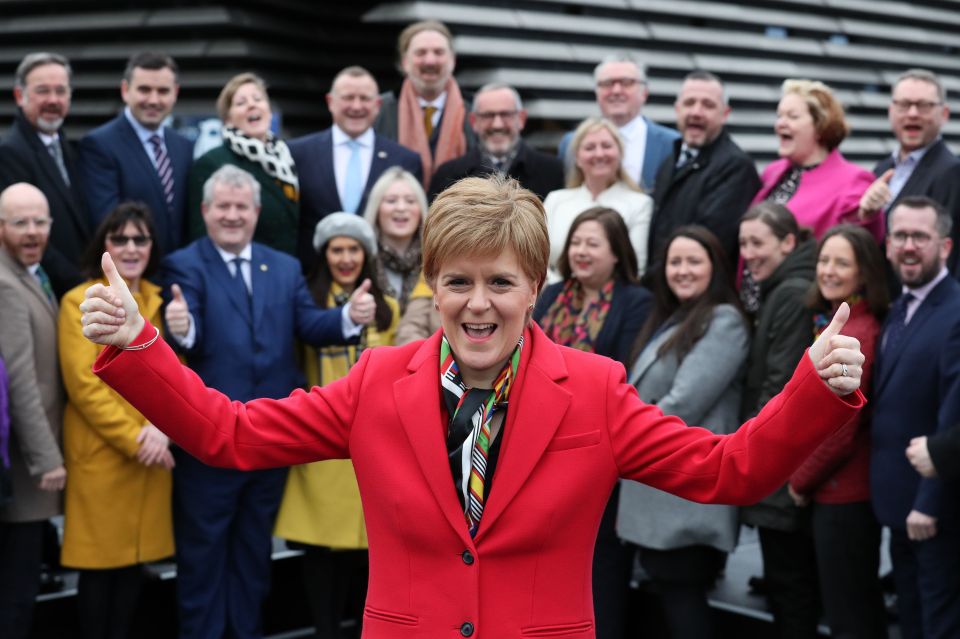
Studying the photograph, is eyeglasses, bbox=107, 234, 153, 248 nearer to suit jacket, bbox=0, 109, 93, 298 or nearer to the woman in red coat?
suit jacket, bbox=0, 109, 93, 298

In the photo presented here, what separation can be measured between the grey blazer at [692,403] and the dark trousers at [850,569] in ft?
1.19

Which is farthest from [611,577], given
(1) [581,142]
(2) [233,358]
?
(1) [581,142]

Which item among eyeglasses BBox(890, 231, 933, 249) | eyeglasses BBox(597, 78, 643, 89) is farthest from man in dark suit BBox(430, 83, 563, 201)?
eyeglasses BBox(890, 231, 933, 249)

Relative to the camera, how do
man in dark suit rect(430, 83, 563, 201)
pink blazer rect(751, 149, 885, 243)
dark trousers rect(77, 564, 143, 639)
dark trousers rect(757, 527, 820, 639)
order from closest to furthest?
dark trousers rect(757, 527, 820, 639), dark trousers rect(77, 564, 143, 639), pink blazer rect(751, 149, 885, 243), man in dark suit rect(430, 83, 563, 201)

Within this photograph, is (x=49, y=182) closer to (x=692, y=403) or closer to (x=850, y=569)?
(x=692, y=403)

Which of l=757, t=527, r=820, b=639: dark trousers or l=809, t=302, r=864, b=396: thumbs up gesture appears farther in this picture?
l=757, t=527, r=820, b=639: dark trousers

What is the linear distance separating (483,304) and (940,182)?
11.5 ft

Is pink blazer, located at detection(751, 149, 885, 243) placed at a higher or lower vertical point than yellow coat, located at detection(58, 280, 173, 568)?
higher

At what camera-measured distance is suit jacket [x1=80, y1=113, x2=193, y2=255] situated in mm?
5438

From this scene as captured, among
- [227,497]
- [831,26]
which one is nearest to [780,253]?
[227,497]

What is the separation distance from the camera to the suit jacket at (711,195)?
5465 millimetres

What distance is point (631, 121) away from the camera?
6.36 meters

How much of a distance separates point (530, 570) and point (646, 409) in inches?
16.4

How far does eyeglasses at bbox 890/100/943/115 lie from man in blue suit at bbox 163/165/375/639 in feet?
8.58
